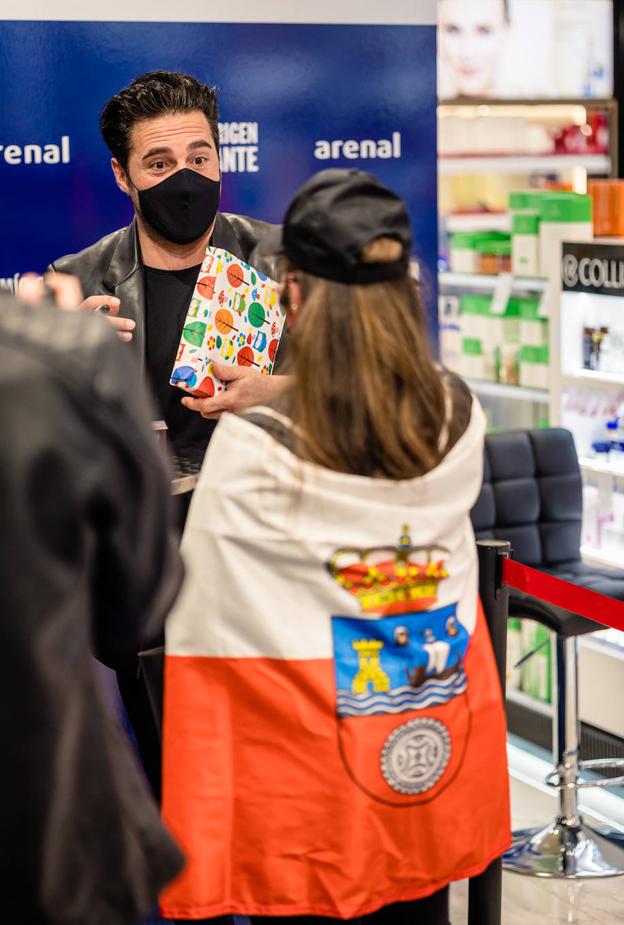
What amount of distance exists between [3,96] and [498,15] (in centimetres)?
449

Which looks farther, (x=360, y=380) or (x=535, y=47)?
(x=535, y=47)

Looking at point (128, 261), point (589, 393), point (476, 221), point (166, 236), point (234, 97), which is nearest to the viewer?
point (166, 236)

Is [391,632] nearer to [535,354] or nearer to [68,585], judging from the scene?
[68,585]

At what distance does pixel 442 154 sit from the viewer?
7.53 meters

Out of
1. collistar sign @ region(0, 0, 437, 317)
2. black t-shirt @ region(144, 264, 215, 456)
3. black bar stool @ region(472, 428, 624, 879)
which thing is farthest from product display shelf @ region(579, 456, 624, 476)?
black t-shirt @ region(144, 264, 215, 456)

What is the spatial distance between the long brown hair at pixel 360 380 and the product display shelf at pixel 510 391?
369 cm

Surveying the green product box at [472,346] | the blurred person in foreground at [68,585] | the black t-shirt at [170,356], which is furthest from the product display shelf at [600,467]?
the blurred person in foreground at [68,585]

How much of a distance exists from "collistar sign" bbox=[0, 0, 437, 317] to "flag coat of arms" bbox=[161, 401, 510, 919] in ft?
5.47

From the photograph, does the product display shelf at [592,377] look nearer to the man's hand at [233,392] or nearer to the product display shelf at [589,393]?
the product display shelf at [589,393]

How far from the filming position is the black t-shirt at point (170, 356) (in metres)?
3.07

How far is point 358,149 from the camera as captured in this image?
3812 millimetres

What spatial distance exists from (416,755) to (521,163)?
6035 millimetres

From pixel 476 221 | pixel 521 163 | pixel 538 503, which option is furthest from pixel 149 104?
pixel 521 163

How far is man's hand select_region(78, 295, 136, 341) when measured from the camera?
2943 mm
